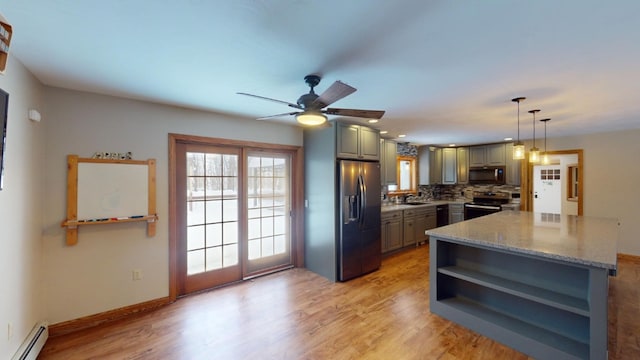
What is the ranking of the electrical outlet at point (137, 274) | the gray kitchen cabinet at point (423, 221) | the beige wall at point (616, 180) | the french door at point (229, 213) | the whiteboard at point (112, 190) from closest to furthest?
the whiteboard at point (112, 190)
the electrical outlet at point (137, 274)
the french door at point (229, 213)
the beige wall at point (616, 180)
the gray kitchen cabinet at point (423, 221)

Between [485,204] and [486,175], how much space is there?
0.71 meters

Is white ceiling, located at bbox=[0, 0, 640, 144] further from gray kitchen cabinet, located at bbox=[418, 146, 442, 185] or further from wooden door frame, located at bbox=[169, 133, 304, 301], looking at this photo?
gray kitchen cabinet, located at bbox=[418, 146, 442, 185]

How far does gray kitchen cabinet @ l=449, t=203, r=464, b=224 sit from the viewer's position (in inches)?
247

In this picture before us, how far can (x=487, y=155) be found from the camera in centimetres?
626

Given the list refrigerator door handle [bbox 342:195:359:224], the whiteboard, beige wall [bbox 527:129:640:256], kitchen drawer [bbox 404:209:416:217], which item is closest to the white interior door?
beige wall [bbox 527:129:640:256]

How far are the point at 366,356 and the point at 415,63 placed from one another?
2.39 metres

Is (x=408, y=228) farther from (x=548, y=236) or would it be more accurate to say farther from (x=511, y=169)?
(x=548, y=236)

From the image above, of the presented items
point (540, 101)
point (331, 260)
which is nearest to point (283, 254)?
point (331, 260)

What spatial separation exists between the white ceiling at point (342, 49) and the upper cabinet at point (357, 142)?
0.82 meters

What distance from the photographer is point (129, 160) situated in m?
2.94

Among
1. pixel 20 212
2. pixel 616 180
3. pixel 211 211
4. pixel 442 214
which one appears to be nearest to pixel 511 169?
pixel 616 180

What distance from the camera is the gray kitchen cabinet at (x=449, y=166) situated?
671 centimetres

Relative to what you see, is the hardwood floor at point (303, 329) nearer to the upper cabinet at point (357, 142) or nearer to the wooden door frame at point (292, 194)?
the wooden door frame at point (292, 194)

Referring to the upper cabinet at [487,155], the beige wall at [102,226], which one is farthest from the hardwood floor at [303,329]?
the upper cabinet at [487,155]
